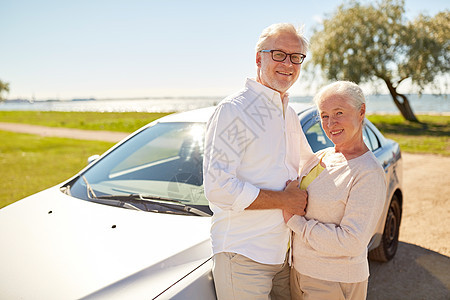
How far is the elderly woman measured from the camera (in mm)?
1651

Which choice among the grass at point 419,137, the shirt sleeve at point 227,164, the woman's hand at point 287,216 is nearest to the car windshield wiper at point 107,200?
the shirt sleeve at point 227,164

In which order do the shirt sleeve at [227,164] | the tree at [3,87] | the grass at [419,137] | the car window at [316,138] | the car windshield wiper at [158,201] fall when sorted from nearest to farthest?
the shirt sleeve at [227,164] → the car windshield wiper at [158,201] → the car window at [316,138] → the grass at [419,137] → the tree at [3,87]

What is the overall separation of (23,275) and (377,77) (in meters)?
22.6

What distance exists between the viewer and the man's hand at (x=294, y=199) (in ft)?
5.61

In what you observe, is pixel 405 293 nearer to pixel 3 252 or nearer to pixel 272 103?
pixel 272 103

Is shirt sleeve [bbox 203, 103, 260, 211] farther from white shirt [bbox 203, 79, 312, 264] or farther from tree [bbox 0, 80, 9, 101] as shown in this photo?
tree [bbox 0, 80, 9, 101]

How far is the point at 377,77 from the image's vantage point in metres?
21.6

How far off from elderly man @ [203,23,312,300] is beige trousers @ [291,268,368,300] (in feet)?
0.48

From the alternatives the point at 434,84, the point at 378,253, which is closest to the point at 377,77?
the point at 434,84

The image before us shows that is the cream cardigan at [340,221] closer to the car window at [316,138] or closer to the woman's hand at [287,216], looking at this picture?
the woman's hand at [287,216]

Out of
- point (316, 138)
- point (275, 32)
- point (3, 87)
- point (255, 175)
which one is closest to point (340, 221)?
point (255, 175)

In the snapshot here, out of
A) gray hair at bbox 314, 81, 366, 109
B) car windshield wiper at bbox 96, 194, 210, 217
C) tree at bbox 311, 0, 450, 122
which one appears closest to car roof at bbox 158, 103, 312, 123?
car windshield wiper at bbox 96, 194, 210, 217

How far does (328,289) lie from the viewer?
174cm

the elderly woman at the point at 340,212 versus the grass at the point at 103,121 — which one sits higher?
the elderly woman at the point at 340,212
